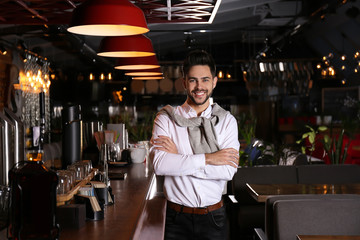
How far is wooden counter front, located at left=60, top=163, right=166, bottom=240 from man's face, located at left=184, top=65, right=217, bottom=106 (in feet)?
2.11

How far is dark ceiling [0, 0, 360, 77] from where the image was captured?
18.0 feet

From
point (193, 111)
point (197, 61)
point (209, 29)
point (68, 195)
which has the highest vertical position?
point (209, 29)

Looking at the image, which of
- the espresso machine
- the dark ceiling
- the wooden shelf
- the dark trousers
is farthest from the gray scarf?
the dark ceiling

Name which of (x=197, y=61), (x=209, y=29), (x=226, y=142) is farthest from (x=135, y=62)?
(x=209, y=29)

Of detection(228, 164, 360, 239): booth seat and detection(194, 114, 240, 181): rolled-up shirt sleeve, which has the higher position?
detection(194, 114, 240, 181): rolled-up shirt sleeve

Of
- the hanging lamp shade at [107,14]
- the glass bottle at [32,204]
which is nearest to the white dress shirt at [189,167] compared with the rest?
the hanging lamp shade at [107,14]

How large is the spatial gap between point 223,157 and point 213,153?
0.06 m

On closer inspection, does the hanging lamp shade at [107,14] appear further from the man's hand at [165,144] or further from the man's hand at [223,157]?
the man's hand at [223,157]

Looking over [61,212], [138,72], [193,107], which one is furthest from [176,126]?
[138,72]

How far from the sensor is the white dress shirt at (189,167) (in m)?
2.58

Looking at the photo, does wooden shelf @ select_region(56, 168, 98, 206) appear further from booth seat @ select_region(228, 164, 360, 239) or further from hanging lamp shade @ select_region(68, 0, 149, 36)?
booth seat @ select_region(228, 164, 360, 239)

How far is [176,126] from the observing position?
2691 millimetres

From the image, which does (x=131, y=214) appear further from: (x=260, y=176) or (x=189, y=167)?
(x=260, y=176)

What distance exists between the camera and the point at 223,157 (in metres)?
2.66
